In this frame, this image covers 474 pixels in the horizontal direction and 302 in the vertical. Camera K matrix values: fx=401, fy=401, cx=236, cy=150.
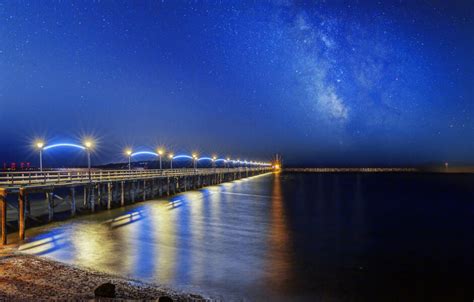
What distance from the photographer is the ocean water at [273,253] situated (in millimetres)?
13789

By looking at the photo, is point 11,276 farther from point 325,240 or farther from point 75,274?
point 325,240

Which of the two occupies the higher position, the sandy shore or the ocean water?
the sandy shore

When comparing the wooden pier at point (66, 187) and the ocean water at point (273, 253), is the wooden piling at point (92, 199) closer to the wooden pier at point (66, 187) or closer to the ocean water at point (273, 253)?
the wooden pier at point (66, 187)

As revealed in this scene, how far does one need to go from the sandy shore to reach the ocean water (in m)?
1.05

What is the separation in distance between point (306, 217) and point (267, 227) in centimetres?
760

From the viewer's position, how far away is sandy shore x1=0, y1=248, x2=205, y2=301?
36.0 ft

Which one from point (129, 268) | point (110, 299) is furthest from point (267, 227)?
point (110, 299)

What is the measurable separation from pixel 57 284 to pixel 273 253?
1009 cm

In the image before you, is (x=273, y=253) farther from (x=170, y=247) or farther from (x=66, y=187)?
(x=66, y=187)

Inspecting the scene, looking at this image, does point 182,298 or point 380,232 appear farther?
point 380,232

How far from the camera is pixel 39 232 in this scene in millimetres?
21422

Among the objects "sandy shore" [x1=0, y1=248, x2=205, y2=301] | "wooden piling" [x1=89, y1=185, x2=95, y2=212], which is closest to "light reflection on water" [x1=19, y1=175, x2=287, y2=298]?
"sandy shore" [x1=0, y1=248, x2=205, y2=301]

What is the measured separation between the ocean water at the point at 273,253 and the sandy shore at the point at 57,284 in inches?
41.3

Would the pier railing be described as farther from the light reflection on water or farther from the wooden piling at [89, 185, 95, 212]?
the light reflection on water
